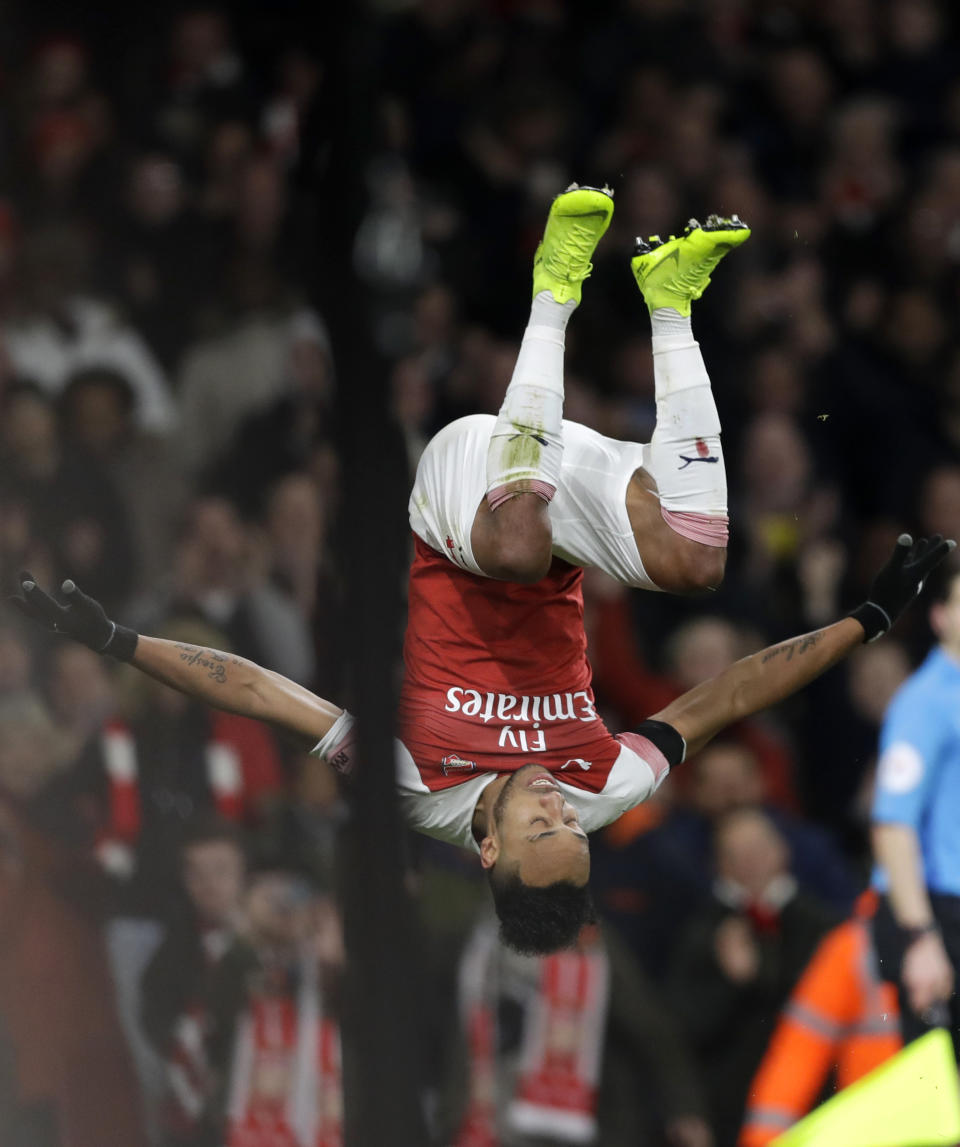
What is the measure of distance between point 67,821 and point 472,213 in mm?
923

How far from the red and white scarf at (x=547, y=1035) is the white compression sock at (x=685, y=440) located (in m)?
1.00

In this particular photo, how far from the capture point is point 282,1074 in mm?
1938

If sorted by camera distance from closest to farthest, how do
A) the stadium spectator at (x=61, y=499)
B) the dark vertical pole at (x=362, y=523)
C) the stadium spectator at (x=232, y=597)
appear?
the dark vertical pole at (x=362, y=523)
the stadium spectator at (x=232, y=597)
the stadium spectator at (x=61, y=499)

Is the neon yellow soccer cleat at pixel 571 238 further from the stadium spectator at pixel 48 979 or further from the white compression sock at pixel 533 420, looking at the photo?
the stadium spectator at pixel 48 979

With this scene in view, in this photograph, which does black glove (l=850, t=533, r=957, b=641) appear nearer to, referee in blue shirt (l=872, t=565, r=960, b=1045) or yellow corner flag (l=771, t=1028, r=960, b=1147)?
referee in blue shirt (l=872, t=565, r=960, b=1045)

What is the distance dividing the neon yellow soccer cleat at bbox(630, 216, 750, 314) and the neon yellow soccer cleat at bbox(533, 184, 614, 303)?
0.05 m

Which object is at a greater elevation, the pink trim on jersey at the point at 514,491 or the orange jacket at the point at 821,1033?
the pink trim on jersey at the point at 514,491

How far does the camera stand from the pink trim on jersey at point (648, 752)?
4.78ft

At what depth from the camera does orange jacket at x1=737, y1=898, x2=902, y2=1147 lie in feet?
6.93

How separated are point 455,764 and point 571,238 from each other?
0.44m

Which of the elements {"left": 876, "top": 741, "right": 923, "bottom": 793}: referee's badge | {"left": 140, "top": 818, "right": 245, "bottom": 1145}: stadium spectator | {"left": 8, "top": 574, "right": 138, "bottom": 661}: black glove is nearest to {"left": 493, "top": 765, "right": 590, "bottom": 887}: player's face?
{"left": 8, "top": 574, "right": 138, "bottom": 661}: black glove

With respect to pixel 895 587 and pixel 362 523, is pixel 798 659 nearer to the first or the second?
pixel 895 587

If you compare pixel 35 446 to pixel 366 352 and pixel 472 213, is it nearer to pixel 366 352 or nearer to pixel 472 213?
pixel 472 213

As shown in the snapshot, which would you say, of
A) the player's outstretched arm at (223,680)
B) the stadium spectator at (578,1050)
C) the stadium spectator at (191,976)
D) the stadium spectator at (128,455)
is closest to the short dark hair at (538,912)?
the player's outstretched arm at (223,680)
